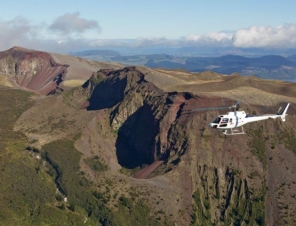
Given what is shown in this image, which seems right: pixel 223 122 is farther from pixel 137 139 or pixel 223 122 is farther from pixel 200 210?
pixel 137 139

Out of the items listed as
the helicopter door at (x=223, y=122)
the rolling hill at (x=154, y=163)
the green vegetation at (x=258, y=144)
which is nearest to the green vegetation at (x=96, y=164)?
the rolling hill at (x=154, y=163)

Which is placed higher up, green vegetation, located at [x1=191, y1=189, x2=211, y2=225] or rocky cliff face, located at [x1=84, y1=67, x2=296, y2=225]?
rocky cliff face, located at [x1=84, y1=67, x2=296, y2=225]

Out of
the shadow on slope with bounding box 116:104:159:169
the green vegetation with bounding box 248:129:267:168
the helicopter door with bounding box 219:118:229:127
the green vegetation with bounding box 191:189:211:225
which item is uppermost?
the helicopter door with bounding box 219:118:229:127

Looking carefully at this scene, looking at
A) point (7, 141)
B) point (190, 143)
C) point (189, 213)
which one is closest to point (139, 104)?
point (190, 143)

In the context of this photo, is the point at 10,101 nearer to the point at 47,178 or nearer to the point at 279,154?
the point at 47,178

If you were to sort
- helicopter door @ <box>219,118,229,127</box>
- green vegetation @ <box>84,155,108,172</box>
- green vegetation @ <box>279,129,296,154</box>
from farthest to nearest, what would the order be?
1. green vegetation @ <box>279,129,296,154</box>
2. green vegetation @ <box>84,155,108,172</box>
3. helicopter door @ <box>219,118,229,127</box>

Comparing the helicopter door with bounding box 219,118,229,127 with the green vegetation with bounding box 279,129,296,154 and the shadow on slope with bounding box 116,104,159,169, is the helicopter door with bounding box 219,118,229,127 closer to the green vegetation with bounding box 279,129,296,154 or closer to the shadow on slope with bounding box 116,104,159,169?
the green vegetation with bounding box 279,129,296,154

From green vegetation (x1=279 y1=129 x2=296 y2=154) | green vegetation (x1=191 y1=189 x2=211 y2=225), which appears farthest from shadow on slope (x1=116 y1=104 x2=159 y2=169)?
green vegetation (x1=279 y1=129 x2=296 y2=154)

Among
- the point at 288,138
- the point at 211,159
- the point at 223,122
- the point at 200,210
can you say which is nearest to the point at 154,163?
the point at 211,159
